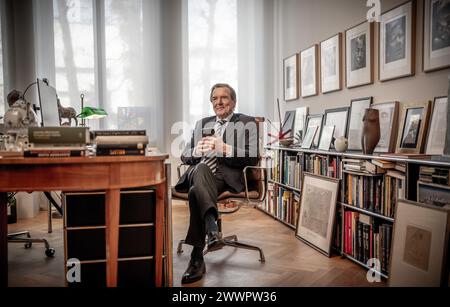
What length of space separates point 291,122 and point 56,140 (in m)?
3.07

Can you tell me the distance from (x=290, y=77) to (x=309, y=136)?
1079mm

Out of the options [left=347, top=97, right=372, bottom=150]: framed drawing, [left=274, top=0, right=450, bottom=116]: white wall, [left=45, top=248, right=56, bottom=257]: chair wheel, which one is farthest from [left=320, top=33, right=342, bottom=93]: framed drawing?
[left=45, top=248, right=56, bottom=257]: chair wheel

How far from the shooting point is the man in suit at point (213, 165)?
2.19 metres

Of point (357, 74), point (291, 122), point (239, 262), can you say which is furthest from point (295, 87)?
point (239, 262)

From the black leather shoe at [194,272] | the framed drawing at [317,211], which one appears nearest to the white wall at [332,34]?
the framed drawing at [317,211]

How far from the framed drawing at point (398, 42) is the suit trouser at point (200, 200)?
152 cm

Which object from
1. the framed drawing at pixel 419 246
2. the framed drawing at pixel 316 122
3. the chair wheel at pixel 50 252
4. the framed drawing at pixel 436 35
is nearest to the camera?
the framed drawing at pixel 419 246

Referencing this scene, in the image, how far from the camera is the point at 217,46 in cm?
454

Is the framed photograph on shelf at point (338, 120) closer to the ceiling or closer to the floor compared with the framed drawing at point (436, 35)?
closer to the floor

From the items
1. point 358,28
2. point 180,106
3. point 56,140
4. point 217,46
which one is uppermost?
point 217,46

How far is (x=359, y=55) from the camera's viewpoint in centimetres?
290

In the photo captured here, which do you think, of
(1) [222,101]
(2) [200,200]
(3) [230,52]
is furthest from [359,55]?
(3) [230,52]

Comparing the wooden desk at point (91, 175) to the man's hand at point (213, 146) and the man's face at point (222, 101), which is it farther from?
the man's face at point (222, 101)
